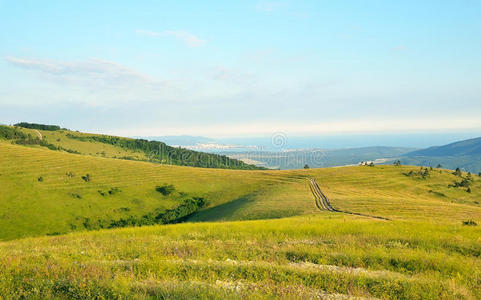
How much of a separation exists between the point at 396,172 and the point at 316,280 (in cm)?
9323

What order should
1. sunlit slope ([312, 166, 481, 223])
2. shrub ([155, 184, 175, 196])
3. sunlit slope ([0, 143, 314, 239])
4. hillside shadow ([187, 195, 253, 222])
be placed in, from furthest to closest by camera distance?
shrub ([155, 184, 175, 196]) → sunlit slope ([0, 143, 314, 239]) → sunlit slope ([312, 166, 481, 223]) → hillside shadow ([187, 195, 253, 222])

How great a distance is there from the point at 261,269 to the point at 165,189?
77.8 metres

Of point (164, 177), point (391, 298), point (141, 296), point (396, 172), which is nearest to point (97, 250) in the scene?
point (141, 296)

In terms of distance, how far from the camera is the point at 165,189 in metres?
82.6

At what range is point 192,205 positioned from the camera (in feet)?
249

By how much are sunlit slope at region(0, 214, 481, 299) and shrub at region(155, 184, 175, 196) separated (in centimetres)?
6929

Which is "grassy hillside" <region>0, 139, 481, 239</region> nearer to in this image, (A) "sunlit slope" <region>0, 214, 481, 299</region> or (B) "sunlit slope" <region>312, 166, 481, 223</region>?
(B) "sunlit slope" <region>312, 166, 481, 223</region>

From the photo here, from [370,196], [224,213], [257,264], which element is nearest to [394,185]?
[370,196]

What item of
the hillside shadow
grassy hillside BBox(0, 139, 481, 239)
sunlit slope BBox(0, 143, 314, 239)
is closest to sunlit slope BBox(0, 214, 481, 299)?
grassy hillside BBox(0, 139, 481, 239)

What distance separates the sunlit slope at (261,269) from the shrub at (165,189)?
6929cm

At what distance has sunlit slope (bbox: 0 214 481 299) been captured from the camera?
7703 mm

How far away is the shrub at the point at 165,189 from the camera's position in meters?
82.1

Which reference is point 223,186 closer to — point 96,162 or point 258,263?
point 96,162

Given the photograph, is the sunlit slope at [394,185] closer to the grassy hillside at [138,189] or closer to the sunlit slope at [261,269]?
the grassy hillside at [138,189]
